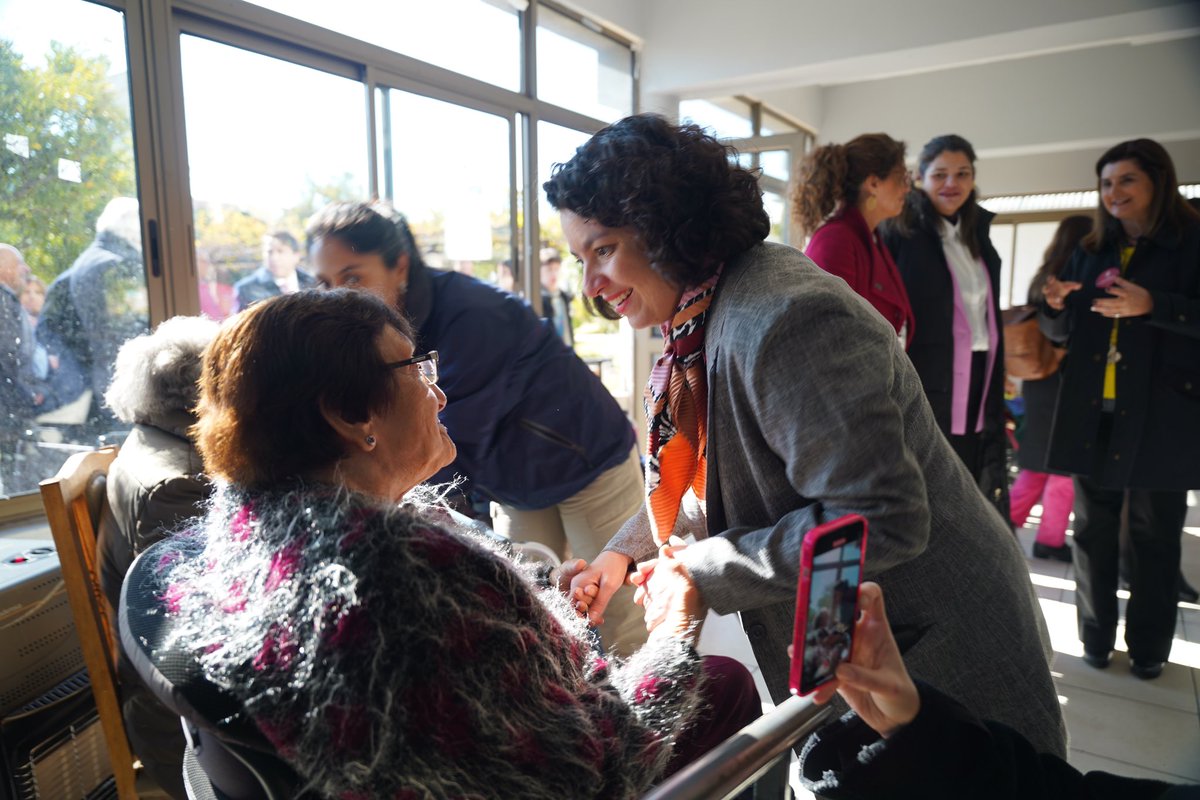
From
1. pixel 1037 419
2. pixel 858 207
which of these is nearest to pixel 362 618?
pixel 858 207

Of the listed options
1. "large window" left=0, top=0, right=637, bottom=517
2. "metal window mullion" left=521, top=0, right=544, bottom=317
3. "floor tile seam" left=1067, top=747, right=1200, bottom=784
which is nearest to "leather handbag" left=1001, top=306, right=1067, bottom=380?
"floor tile seam" left=1067, top=747, right=1200, bottom=784

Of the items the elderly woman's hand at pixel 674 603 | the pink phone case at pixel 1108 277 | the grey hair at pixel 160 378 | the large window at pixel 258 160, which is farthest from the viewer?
the large window at pixel 258 160

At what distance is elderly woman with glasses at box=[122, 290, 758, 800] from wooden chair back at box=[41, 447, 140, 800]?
608 mm

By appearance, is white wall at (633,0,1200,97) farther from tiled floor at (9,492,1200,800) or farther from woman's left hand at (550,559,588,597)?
woman's left hand at (550,559,588,597)

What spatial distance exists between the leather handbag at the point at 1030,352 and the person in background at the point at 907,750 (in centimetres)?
263

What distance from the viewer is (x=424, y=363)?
122 cm

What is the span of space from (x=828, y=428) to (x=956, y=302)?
1906mm

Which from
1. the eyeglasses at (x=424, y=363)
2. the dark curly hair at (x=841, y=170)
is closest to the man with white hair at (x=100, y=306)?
the eyeglasses at (x=424, y=363)

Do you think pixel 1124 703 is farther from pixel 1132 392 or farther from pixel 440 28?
pixel 440 28

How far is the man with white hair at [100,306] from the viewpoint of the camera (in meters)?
2.40

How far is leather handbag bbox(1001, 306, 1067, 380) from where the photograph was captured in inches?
123

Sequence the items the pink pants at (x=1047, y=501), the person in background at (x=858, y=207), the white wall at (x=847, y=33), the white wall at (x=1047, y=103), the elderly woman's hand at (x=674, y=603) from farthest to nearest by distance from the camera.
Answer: the white wall at (x=1047, y=103) → the white wall at (x=847, y=33) → the pink pants at (x=1047, y=501) → the person in background at (x=858, y=207) → the elderly woman's hand at (x=674, y=603)

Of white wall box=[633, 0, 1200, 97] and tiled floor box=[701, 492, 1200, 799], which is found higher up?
white wall box=[633, 0, 1200, 97]

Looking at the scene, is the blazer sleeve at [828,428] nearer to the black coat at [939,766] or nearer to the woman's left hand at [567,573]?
the black coat at [939,766]
